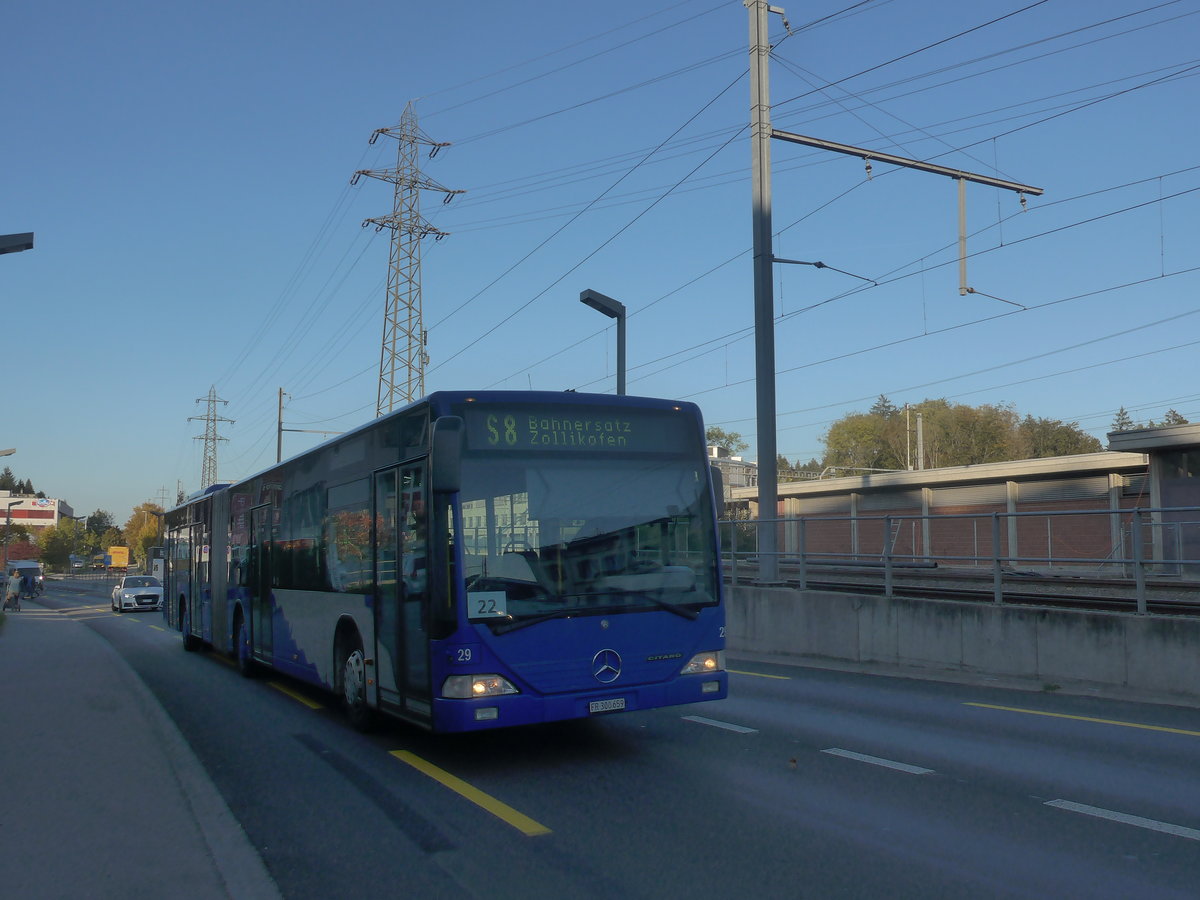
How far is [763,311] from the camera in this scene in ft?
58.0

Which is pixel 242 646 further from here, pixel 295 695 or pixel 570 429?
pixel 570 429

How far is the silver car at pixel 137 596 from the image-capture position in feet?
144

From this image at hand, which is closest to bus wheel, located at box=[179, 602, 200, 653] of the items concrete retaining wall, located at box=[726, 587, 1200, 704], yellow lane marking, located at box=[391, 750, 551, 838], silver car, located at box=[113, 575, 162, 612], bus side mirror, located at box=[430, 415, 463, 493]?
concrete retaining wall, located at box=[726, 587, 1200, 704]

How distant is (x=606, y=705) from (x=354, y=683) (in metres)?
3.03

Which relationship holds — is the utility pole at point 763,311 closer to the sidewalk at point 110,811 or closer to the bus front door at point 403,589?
the bus front door at point 403,589

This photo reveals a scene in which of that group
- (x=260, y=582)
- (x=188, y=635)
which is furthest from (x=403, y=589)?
(x=188, y=635)

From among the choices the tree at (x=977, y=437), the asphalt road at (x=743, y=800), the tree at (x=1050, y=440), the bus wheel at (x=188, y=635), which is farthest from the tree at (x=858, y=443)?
the asphalt road at (x=743, y=800)

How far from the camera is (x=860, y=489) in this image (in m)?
47.8

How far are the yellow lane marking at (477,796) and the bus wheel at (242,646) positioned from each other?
6766 mm

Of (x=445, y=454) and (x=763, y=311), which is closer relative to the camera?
(x=445, y=454)

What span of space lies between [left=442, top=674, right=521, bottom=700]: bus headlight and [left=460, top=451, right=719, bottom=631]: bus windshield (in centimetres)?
39

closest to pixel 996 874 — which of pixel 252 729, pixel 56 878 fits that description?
pixel 56 878

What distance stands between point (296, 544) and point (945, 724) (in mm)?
7329

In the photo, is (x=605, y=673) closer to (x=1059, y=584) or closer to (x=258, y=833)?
(x=258, y=833)
